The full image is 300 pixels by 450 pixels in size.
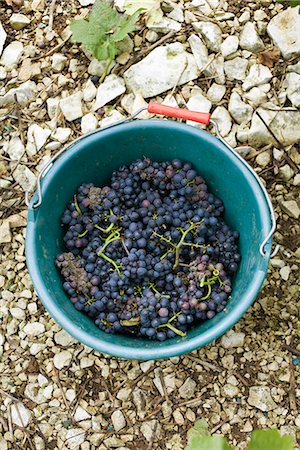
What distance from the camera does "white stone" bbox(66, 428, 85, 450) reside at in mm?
1788

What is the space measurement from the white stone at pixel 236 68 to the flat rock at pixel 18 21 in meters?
0.64

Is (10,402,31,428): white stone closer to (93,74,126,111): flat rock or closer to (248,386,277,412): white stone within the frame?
(248,386,277,412): white stone

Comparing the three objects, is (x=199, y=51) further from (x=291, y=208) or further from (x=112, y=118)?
(x=291, y=208)

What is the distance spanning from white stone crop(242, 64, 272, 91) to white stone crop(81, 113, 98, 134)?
0.45 m

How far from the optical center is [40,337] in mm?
1863

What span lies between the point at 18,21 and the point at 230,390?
1269 millimetres

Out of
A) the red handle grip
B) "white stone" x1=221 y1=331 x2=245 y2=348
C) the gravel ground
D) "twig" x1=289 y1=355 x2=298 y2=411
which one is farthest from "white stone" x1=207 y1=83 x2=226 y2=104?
"twig" x1=289 y1=355 x2=298 y2=411

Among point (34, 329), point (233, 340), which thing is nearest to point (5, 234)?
point (34, 329)

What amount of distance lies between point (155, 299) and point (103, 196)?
320mm

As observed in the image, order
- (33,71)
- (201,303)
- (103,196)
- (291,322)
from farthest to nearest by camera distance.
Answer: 1. (33,71)
2. (291,322)
3. (103,196)
4. (201,303)

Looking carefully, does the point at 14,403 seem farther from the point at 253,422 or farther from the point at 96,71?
the point at 96,71

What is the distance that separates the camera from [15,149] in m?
1.96

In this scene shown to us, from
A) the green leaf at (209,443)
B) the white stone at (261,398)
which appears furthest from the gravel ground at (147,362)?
the green leaf at (209,443)

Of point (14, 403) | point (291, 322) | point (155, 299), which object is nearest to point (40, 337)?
point (14, 403)
